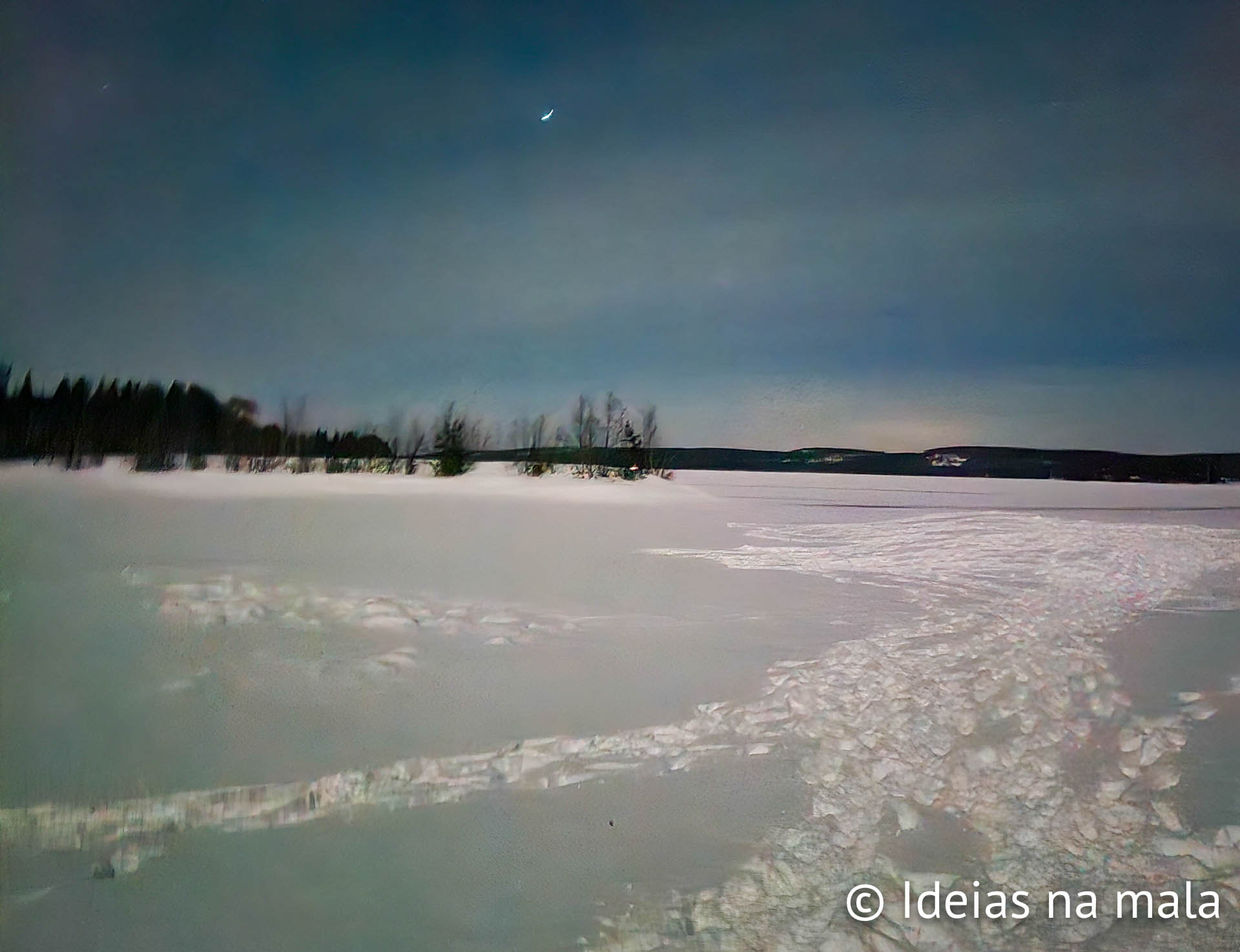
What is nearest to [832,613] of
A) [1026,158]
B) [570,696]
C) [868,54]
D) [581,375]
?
[570,696]

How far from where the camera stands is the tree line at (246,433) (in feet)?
5.76

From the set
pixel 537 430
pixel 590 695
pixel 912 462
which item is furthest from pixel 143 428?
pixel 912 462

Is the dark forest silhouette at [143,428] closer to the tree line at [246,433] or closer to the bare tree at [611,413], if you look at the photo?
the tree line at [246,433]

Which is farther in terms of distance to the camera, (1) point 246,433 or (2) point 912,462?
(2) point 912,462

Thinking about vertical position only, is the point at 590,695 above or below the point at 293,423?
below

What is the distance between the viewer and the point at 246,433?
1826 mm

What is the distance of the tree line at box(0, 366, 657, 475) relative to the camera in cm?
176

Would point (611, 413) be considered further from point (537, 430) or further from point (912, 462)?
point (912, 462)

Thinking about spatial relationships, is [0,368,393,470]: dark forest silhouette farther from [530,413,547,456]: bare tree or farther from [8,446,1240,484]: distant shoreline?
[530,413,547,456]: bare tree

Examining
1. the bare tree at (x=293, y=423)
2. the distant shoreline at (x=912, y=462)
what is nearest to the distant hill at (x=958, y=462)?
the distant shoreline at (x=912, y=462)

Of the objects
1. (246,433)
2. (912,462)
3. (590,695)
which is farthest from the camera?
(912,462)

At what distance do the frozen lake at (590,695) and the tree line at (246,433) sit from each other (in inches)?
2.5

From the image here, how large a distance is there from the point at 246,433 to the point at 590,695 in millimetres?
995

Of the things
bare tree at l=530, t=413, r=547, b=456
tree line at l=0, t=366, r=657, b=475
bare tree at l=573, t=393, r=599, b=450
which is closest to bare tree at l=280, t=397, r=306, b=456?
tree line at l=0, t=366, r=657, b=475
